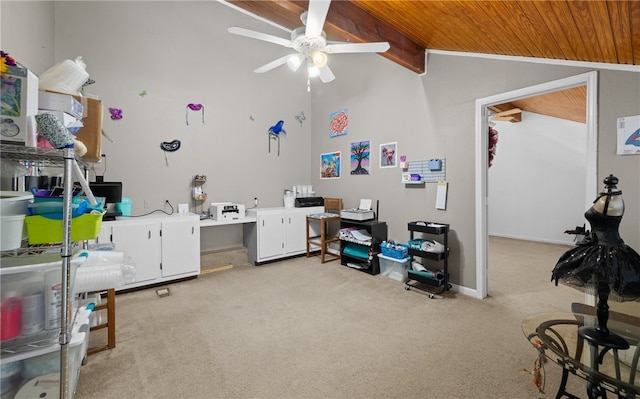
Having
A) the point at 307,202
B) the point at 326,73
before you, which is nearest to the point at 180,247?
the point at 307,202

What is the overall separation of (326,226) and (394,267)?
1597 mm

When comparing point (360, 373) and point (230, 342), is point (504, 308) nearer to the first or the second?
point (360, 373)

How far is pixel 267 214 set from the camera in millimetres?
4375

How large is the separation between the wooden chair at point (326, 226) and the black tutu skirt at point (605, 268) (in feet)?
11.1

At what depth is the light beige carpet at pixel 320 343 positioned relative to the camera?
173 cm

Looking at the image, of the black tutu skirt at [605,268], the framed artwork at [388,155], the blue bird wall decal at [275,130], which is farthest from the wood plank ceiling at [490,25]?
the blue bird wall decal at [275,130]

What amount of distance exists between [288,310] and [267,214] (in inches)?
74.0

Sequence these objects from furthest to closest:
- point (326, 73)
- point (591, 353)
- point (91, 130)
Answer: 1. point (326, 73)
2. point (91, 130)
3. point (591, 353)

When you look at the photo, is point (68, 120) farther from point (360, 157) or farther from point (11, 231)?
point (360, 157)

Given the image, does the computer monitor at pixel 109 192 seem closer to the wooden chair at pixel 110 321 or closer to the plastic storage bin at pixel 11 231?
the wooden chair at pixel 110 321

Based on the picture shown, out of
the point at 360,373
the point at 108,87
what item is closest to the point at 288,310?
the point at 360,373

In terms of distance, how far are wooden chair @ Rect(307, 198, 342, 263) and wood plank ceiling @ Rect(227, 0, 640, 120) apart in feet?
7.92

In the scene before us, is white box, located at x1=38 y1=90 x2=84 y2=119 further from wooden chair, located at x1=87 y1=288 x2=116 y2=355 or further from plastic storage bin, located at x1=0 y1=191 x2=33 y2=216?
wooden chair, located at x1=87 y1=288 x2=116 y2=355

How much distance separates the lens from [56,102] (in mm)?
1377
